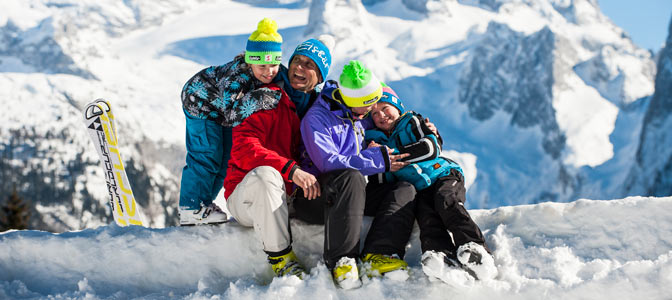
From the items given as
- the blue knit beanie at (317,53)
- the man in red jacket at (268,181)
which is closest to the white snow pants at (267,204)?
the man in red jacket at (268,181)

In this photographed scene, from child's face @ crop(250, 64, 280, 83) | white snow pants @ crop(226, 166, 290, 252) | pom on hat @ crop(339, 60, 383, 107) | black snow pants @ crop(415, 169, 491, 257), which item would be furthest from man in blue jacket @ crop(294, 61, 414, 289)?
child's face @ crop(250, 64, 280, 83)

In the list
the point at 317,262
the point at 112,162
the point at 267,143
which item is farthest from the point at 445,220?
the point at 112,162

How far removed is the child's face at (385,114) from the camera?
4527 millimetres

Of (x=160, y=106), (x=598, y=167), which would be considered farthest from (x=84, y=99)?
(x=598, y=167)

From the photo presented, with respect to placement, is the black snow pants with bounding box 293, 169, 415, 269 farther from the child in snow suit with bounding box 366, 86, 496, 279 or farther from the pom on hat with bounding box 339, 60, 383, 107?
the pom on hat with bounding box 339, 60, 383, 107

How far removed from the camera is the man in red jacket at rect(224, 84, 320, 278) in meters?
3.46

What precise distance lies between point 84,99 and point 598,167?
12044 cm

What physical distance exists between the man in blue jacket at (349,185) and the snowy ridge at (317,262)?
0.16 metres

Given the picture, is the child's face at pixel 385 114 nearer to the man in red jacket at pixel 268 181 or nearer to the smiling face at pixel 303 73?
the smiling face at pixel 303 73

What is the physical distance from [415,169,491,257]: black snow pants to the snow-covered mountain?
76.4 metres

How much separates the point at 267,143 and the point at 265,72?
2.18 ft

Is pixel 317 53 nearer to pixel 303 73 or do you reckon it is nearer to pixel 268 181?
pixel 303 73

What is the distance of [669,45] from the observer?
104 m

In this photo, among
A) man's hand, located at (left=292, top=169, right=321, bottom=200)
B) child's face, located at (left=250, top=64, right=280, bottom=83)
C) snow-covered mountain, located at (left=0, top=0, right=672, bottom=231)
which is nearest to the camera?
man's hand, located at (left=292, top=169, right=321, bottom=200)
